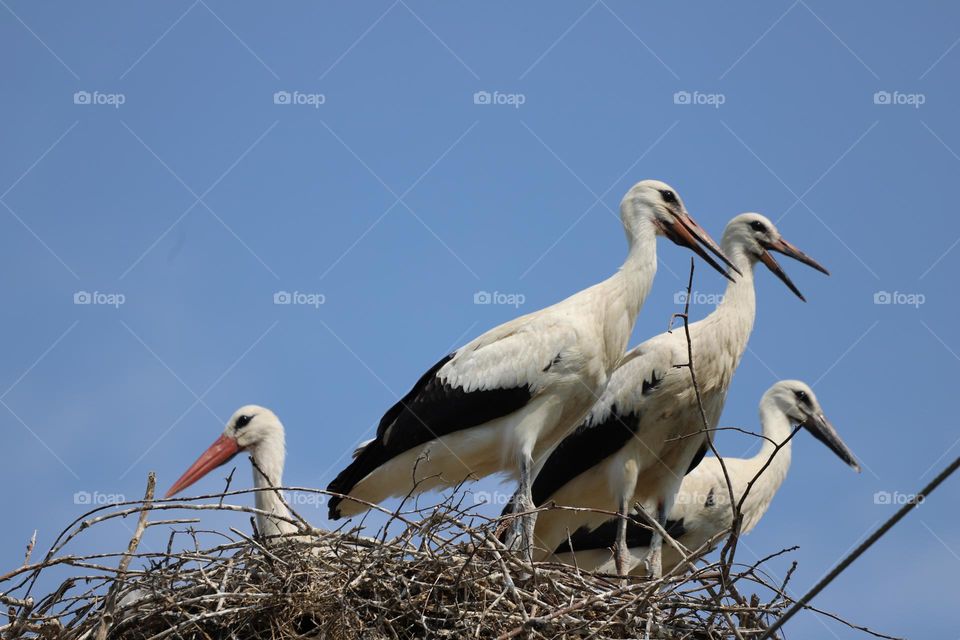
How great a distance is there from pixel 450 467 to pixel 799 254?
2770 millimetres

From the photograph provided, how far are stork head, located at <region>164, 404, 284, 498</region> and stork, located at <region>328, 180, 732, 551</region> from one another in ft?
3.17

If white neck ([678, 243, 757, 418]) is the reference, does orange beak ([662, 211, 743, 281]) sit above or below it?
above

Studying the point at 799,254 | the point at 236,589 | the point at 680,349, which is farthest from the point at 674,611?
the point at 799,254

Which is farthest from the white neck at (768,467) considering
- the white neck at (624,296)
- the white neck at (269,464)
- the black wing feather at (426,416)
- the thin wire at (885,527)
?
the thin wire at (885,527)

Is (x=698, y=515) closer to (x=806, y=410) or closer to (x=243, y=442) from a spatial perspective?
(x=806, y=410)

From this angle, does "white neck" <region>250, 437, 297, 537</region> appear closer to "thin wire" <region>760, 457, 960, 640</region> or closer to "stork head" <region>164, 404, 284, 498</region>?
"stork head" <region>164, 404, 284, 498</region>

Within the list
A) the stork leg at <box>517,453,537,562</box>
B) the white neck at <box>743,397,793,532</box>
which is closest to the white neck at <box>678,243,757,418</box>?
the white neck at <box>743,397,793,532</box>

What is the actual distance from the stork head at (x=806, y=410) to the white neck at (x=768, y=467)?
0.05 metres

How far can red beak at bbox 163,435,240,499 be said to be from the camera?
7699 mm

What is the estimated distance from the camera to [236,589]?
15.6 feet

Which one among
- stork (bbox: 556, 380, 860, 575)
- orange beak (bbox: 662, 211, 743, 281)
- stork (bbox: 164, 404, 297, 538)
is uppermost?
orange beak (bbox: 662, 211, 743, 281)

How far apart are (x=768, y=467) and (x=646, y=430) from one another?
1.75m

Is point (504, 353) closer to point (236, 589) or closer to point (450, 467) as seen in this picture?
point (450, 467)

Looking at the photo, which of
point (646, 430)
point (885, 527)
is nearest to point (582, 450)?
point (646, 430)
